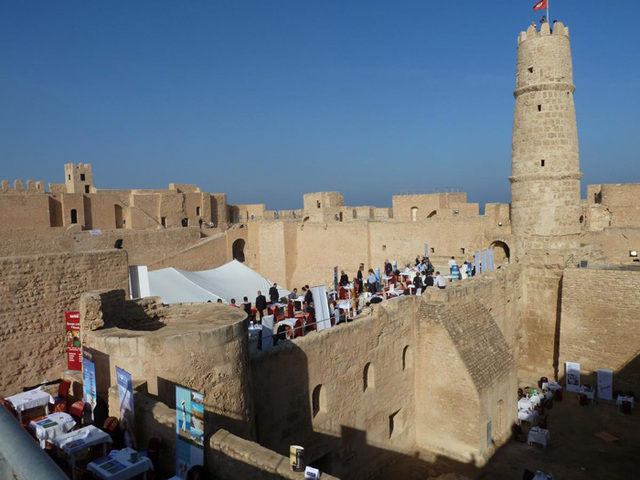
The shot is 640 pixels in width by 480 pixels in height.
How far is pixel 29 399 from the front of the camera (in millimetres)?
7188

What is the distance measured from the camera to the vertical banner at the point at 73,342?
24.5ft

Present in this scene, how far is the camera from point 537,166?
16500 millimetres

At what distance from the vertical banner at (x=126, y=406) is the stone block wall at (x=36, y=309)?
9.38 ft

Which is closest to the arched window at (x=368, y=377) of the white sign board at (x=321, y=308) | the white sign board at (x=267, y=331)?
the white sign board at (x=321, y=308)

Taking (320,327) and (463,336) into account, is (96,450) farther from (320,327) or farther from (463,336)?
(463,336)

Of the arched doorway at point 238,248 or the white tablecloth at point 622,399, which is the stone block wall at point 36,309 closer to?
the white tablecloth at point 622,399

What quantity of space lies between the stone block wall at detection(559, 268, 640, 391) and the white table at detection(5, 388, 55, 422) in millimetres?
13414

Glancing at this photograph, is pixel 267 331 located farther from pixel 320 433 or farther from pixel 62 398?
pixel 62 398

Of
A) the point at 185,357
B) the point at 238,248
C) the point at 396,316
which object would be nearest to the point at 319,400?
the point at 396,316

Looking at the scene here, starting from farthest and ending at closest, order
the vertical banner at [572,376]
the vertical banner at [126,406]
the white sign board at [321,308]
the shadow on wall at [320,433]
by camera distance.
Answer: the vertical banner at [572,376]
the white sign board at [321,308]
the shadow on wall at [320,433]
the vertical banner at [126,406]

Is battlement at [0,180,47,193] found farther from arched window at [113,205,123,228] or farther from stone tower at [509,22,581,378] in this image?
stone tower at [509,22,581,378]

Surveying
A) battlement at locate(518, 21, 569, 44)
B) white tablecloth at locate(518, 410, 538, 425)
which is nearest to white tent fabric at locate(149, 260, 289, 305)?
white tablecloth at locate(518, 410, 538, 425)

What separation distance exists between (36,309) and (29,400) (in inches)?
58.5

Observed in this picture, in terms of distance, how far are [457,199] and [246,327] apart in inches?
786
